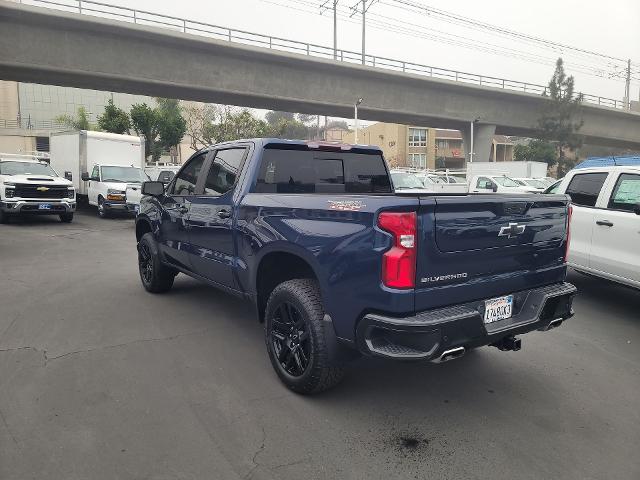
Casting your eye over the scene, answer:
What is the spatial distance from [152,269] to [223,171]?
85.8 inches

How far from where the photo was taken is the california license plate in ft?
10.6

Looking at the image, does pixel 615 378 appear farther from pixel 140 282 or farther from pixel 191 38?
pixel 191 38

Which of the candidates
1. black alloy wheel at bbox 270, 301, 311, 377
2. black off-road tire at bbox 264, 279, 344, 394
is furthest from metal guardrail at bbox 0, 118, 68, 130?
black off-road tire at bbox 264, 279, 344, 394

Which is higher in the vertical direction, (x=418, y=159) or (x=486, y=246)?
(x=418, y=159)

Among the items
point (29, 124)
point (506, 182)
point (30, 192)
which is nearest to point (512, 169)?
point (506, 182)

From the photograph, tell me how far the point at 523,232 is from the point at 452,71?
33839 millimetres

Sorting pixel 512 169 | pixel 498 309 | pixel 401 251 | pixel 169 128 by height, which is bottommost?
pixel 498 309

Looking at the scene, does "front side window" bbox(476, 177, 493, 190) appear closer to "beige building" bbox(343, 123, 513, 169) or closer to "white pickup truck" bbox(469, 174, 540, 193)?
"white pickup truck" bbox(469, 174, 540, 193)

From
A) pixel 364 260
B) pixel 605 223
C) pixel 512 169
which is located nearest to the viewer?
pixel 364 260

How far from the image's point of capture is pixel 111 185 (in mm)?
16250

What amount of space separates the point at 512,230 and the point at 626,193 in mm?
3550

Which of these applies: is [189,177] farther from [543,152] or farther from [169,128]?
[543,152]

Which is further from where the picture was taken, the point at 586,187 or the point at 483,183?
the point at 483,183

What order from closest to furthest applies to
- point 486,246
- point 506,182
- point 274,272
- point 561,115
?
point 486,246
point 274,272
point 506,182
point 561,115
